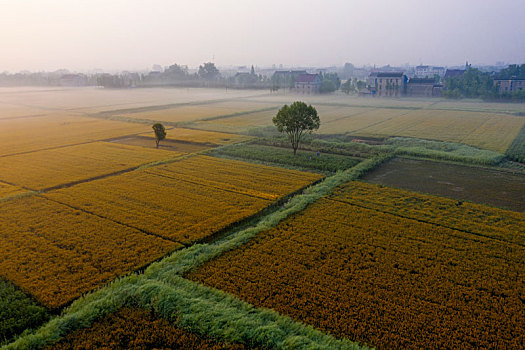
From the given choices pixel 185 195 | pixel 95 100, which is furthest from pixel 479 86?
pixel 95 100

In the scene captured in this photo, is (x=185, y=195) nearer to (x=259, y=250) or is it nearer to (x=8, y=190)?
(x=259, y=250)

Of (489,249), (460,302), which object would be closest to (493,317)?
(460,302)

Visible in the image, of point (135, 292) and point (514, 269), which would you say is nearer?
point (135, 292)

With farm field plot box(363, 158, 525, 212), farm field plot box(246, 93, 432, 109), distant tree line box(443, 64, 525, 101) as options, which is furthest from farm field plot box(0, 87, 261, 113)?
farm field plot box(363, 158, 525, 212)

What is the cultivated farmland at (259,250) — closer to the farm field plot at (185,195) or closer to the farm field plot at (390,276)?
the farm field plot at (390,276)

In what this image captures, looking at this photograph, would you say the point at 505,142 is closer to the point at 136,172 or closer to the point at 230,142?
the point at 230,142

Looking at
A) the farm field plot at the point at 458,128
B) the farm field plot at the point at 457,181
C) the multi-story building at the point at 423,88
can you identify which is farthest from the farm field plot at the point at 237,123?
the multi-story building at the point at 423,88
